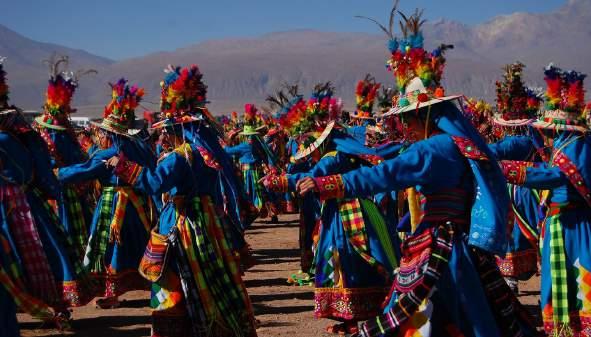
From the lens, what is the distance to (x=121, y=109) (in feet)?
29.0

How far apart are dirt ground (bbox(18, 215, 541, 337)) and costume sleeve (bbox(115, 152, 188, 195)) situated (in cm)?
221

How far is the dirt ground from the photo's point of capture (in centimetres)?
807

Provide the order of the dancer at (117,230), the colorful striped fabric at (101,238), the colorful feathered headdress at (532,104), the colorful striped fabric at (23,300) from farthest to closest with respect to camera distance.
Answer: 1. the colorful feathered headdress at (532,104)
2. the colorful striped fabric at (101,238)
3. the dancer at (117,230)
4. the colorful striped fabric at (23,300)

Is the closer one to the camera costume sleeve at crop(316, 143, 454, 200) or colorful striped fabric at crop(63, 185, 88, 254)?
costume sleeve at crop(316, 143, 454, 200)

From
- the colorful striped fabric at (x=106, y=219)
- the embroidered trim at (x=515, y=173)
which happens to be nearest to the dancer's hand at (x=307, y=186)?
the embroidered trim at (x=515, y=173)

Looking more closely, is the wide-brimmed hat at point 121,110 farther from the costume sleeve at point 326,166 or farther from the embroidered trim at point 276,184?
the embroidered trim at point 276,184

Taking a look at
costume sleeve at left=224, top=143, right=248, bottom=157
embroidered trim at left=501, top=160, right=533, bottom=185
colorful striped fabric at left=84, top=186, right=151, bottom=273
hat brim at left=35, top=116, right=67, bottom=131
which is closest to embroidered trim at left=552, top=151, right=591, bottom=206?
embroidered trim at left=501, top=160, right=533, bottom=185

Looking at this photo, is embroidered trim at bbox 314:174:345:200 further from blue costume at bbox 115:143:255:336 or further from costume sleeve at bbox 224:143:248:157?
costume sleeve at bbox 224:143:248:157

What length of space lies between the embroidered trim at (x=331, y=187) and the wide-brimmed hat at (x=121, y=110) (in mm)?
4507

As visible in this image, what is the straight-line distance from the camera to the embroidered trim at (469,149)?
4.61m

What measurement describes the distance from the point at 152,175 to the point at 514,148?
4.30 metres

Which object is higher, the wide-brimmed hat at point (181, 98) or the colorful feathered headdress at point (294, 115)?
the wide-brimmed hat at point (181, 98)

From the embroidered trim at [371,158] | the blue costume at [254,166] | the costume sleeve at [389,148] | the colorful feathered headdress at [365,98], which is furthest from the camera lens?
the blue costume at [254,166]

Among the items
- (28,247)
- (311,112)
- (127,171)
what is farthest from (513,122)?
(28,247)
